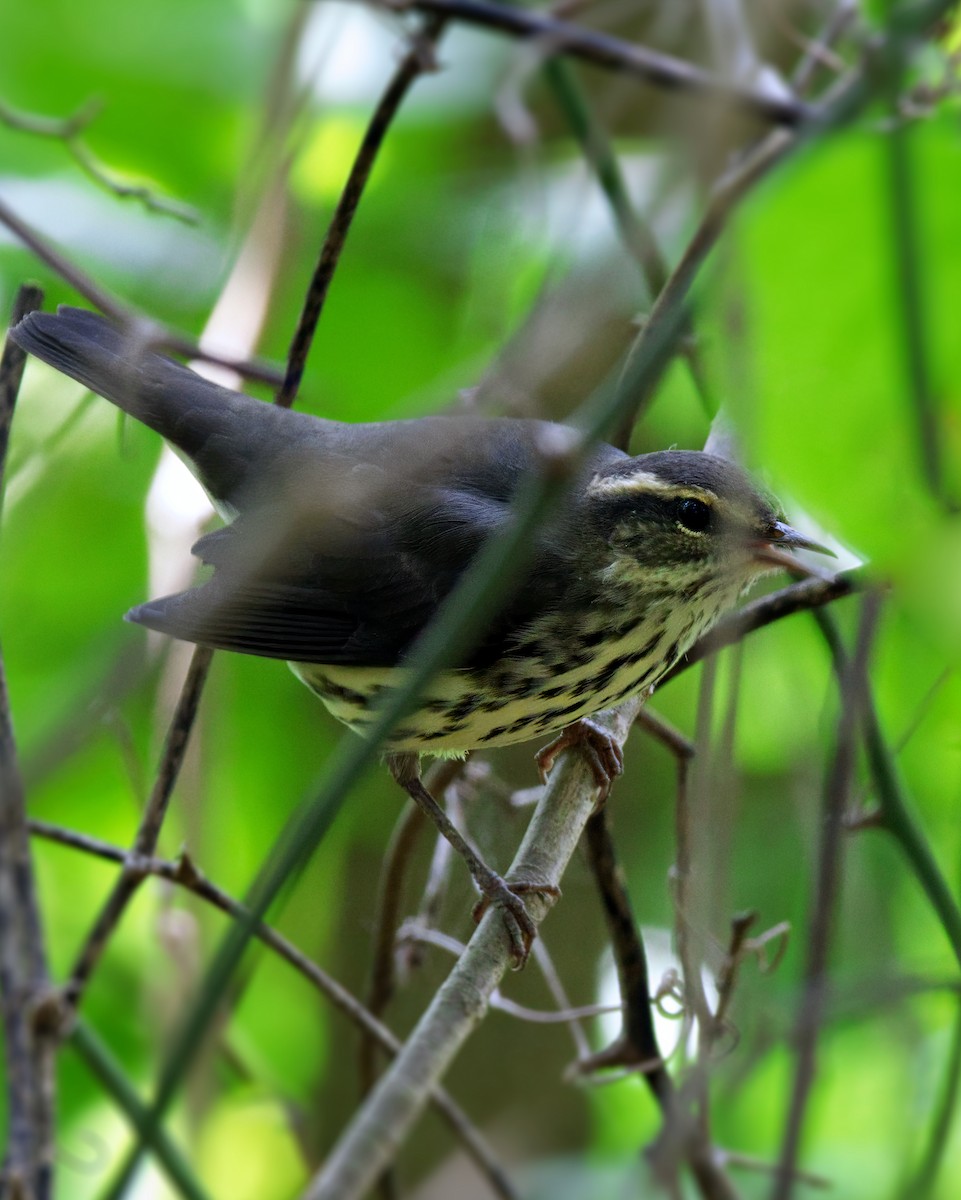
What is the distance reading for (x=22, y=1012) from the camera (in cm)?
148

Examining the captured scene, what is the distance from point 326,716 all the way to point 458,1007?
2610 millimetres

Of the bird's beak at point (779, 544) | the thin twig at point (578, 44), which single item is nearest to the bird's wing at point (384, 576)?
the bird's beak at point (779, 544)

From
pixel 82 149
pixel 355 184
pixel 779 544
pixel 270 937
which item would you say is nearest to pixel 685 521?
pixel 779 544

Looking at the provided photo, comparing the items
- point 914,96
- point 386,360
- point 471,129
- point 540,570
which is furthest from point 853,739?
point 471,129

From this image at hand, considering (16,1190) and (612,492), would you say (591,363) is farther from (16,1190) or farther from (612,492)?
(16,1190)

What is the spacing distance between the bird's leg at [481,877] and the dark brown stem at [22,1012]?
2.81 feet

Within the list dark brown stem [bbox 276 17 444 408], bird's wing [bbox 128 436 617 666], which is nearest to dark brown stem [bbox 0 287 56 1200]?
dark brown stem [bbox 276 17 444 408]

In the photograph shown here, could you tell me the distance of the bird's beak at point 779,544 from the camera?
2637 mm

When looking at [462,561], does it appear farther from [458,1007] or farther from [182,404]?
[458,1007]

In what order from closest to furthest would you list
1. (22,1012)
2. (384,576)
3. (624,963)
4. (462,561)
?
(22,1012) < (624,963) < (462,561) < (384,576)

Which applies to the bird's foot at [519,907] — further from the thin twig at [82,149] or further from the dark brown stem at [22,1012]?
the thin twig at [82,149]

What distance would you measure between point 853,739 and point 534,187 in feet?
7.24

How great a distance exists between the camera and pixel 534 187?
3.22 metres

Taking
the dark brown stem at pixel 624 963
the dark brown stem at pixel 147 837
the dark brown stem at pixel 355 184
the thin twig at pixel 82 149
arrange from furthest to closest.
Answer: the thin twig at pixel 82 149 < the dark brown stem at pixel 624 963 < the dark brown stem at pixel 355 184 < the dark brown stem at pixel 147 837
